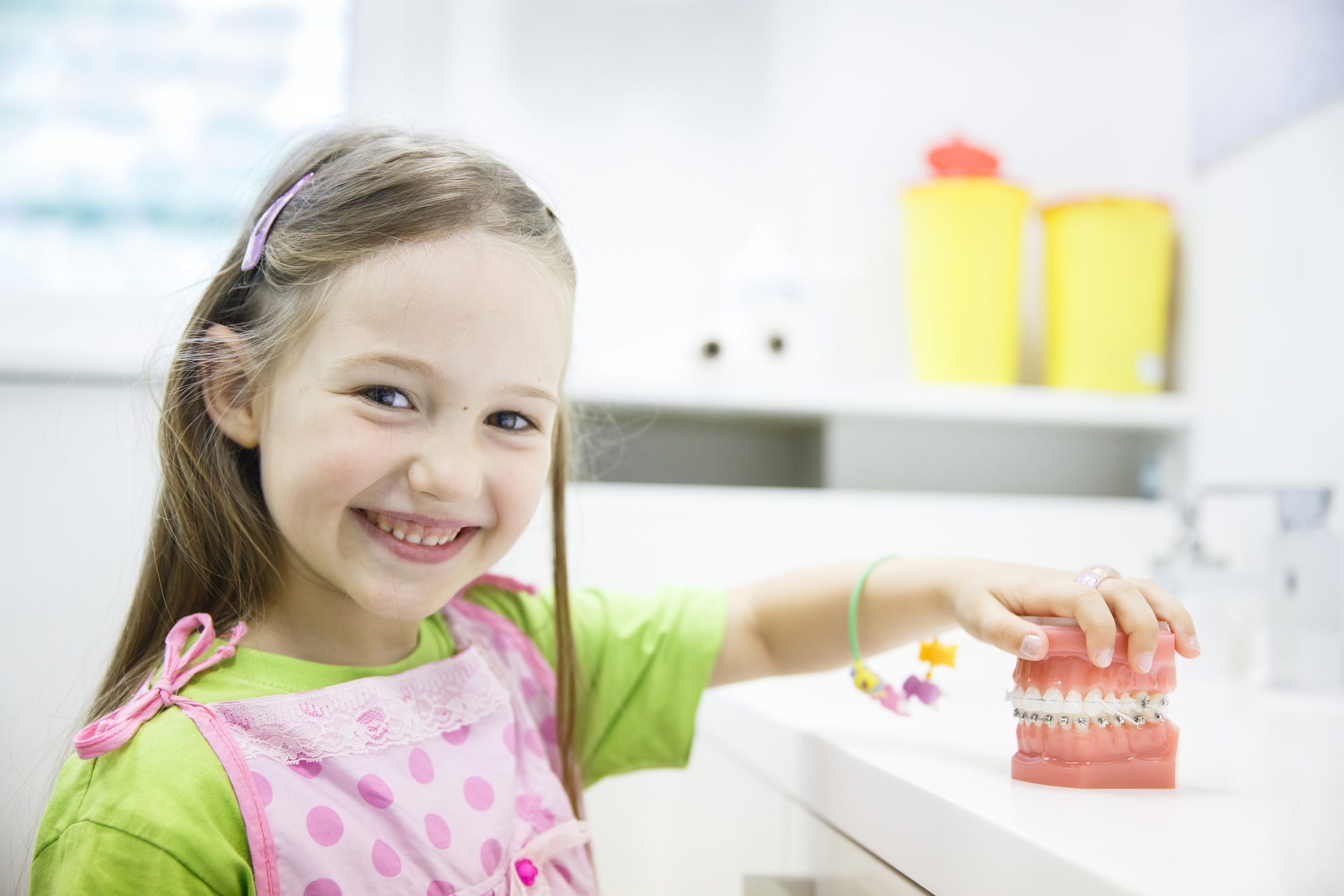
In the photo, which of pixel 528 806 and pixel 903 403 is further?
pixel 903 403

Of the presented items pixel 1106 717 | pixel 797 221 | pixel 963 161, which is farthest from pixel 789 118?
pixel 1106 717

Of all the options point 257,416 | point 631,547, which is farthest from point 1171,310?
point 257,416

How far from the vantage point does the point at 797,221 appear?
56.0 inches

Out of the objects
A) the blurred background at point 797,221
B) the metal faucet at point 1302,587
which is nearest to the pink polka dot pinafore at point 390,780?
the blurred background at point 797,221

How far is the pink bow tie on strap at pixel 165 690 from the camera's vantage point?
549mm

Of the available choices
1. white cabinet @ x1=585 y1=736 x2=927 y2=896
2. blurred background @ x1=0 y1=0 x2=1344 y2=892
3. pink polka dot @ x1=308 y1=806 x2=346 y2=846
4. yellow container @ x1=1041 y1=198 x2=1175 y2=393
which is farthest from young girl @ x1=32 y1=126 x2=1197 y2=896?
yellow container @ x1=1041 y1=198 x2=1175 y2=393

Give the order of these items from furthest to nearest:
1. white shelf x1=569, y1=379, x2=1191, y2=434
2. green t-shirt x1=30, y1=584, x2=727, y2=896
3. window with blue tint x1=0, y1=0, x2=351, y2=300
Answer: window with blue tint x1=0, y1=0, x2=351, y2=300, white shelf x1=569, y1=379, x2=1191, y2=434, green t-shirt x1=30, y1=584, x2=727, y2=896

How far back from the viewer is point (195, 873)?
0.53m

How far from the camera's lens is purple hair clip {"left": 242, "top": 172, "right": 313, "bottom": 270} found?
2.20ft

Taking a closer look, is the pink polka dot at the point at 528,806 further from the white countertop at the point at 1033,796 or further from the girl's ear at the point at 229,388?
the girl's ear at the point at 229,388

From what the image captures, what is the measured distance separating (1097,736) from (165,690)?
0.49 metres

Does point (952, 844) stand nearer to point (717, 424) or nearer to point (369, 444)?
point (369, 444)

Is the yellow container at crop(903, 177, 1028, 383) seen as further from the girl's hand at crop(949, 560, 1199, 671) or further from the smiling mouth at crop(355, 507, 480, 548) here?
the smiling mouth at crop(355, 507, 480, 548)

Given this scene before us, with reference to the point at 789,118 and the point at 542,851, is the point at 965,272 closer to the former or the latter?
the point at 789,118
